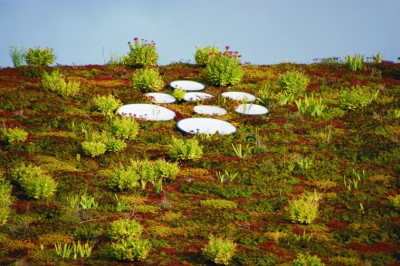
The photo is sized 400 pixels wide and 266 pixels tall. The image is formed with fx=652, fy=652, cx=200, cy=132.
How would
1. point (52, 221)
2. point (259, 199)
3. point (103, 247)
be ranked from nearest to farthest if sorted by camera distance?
point (103, 247) < point (52, 221) < point (259, 199)

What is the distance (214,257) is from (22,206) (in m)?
4.41

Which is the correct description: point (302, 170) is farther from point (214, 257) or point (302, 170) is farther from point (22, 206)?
point (22, 206)

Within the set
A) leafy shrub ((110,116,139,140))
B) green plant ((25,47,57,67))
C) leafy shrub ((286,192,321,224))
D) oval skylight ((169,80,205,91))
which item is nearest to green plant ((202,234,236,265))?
leafy shrub ((286,192,321,224))

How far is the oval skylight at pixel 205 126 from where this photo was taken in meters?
17.9

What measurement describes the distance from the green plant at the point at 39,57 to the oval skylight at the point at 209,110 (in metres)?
6.58

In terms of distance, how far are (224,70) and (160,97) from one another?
266 centimetres

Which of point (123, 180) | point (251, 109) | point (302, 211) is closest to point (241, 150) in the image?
point (251, 109)

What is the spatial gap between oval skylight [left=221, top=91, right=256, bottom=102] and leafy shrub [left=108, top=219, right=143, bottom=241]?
1002cm

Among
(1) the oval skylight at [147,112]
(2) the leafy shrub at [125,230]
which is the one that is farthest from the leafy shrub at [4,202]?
(1) the oval skylight at [147,112]

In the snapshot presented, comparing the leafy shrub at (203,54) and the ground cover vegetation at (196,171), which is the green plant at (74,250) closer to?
the ground cover vegetation at (196,171)

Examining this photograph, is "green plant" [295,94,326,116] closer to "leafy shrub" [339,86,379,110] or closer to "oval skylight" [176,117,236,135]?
"leafy shrub" [339,86,379,110]

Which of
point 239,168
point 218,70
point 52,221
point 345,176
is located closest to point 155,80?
point 218,70

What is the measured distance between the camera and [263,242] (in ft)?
38.1

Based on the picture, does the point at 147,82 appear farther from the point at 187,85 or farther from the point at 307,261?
the point at 307,261
